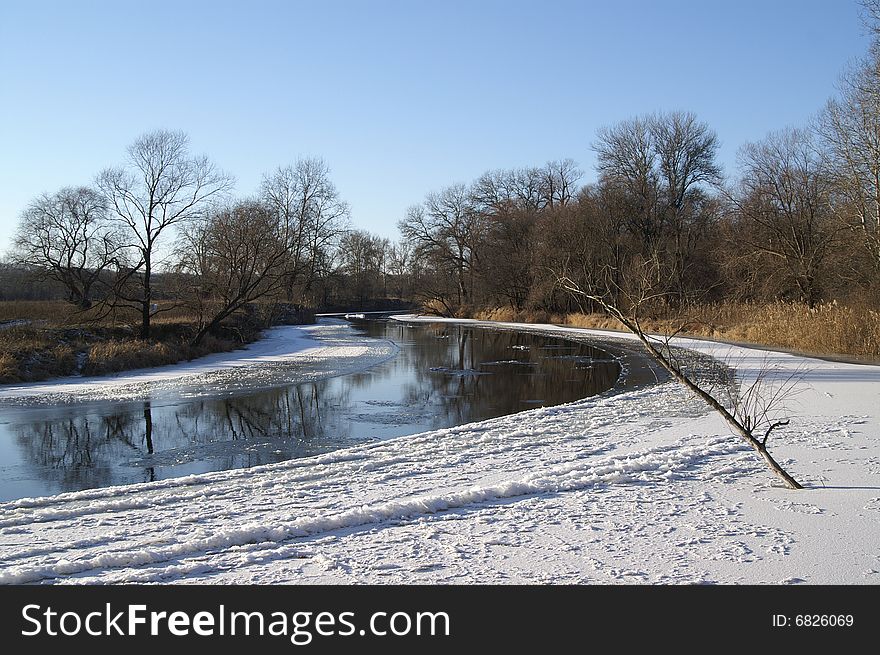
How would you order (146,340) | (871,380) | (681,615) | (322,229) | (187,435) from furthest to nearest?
(322,229) < (146,340) < (871,380) < (187,435) < (681,615)

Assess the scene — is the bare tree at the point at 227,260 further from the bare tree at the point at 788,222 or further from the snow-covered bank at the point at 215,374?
the bare tree at the point at 788,222

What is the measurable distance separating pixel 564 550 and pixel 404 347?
26352mm

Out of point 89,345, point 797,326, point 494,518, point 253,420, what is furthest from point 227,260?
point 494,518

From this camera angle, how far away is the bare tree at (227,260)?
2886 cm

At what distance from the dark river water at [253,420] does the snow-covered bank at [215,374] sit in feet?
3.61

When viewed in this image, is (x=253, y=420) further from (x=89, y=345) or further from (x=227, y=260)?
(x=227, y=260)

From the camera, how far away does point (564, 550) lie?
5.11 meters

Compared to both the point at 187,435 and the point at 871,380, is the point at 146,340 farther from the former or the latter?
the point at 871,380

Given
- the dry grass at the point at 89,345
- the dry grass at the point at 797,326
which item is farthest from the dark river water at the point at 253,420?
the dry grass at the point at 89,345

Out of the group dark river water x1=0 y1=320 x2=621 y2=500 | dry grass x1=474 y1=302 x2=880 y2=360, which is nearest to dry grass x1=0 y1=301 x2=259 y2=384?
dark river water x1=0 y1=320 x2=621 y2=500

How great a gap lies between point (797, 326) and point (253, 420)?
19615 mm

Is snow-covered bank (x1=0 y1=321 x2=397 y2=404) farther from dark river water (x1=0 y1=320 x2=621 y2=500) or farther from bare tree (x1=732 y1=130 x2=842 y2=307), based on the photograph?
bare tree (x1=732 y1=130 x2=842 y2=307)

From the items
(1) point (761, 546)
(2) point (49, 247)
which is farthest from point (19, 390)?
(2) point (49, 247)

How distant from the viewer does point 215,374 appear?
19734 mm
